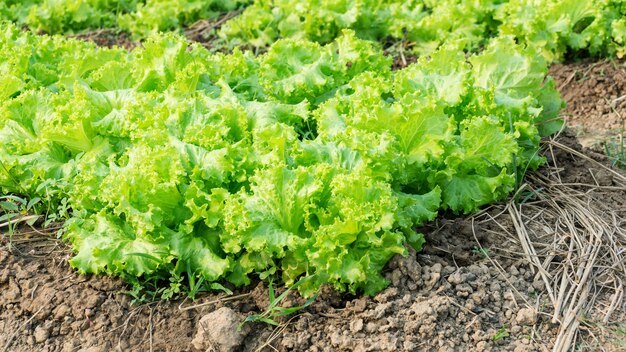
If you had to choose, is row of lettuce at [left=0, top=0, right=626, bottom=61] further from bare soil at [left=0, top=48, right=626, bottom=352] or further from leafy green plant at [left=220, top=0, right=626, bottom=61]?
bare soil at [left=0, top=48, right=626, bottom=352]

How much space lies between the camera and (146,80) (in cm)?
517

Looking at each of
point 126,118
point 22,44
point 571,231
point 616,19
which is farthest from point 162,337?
point 616,19

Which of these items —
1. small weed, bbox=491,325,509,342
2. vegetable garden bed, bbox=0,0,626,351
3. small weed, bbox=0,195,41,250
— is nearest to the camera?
small weed, bbox=491,325,509,342

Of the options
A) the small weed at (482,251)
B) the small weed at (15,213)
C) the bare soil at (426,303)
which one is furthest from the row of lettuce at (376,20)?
the small weed at (482,251)

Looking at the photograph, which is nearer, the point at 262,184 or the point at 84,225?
the point at 262,184

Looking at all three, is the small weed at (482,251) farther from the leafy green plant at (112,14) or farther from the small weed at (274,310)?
the leafy green plant at (112,14)

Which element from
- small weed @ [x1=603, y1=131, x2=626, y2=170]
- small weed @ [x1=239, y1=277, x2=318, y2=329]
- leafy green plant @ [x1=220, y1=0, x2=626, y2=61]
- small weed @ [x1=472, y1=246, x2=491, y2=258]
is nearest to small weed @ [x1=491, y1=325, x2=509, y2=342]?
small weed @ [x1=472, y1=246, x2=491, y2=258]

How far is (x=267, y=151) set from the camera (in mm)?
4320

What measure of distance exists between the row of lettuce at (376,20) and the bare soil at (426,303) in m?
2.14

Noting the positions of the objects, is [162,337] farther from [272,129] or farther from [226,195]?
[272,129]

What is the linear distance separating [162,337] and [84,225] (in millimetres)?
841

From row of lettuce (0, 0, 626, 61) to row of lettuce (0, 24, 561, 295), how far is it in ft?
3.50

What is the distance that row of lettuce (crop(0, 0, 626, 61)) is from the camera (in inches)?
271

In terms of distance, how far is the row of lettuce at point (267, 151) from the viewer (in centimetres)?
393
